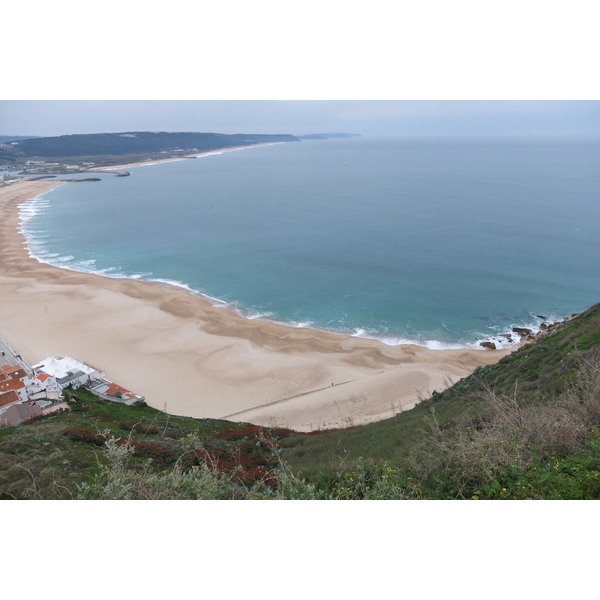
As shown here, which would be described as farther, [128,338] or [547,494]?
[128,338]

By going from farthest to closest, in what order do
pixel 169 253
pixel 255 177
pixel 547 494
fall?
pixel 255 177
pixel 169 253
pixel 547 494

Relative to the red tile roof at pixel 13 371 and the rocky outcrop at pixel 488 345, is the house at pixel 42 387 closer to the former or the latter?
the red tile roof at pixel 13 371

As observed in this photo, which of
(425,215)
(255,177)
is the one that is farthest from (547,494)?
(255,177)

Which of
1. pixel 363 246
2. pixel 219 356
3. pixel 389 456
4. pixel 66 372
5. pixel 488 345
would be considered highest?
pixel 363 246

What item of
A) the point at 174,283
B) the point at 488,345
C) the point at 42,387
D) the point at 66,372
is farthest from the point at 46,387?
the point at 488,345

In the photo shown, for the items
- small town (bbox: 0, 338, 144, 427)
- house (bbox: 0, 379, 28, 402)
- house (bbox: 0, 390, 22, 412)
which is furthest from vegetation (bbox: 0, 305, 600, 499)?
house (bbox: 0, 379, 28, 402)

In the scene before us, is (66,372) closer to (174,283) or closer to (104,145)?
(174,283)

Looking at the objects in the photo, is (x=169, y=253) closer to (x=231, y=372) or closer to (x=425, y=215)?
(x=231, y=372)
